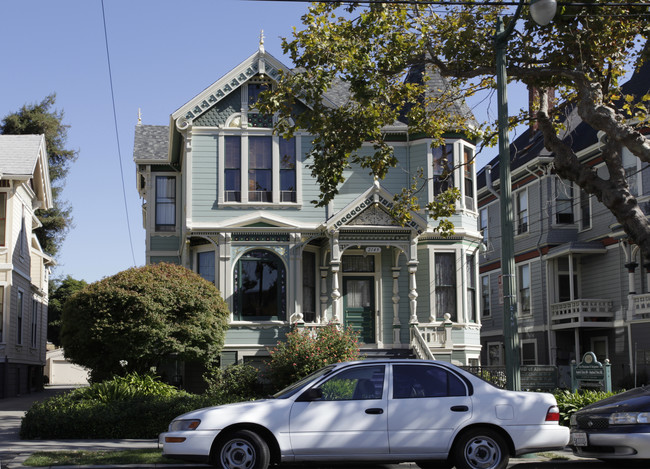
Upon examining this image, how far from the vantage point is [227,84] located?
24406 millimetres

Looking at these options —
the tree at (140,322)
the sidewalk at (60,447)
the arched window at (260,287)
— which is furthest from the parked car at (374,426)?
the arched window at (260,287)

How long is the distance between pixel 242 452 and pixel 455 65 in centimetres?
952

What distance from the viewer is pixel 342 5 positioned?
635 inches

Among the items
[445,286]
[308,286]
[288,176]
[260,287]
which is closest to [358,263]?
[308,286]

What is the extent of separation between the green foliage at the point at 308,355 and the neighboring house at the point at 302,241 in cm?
296

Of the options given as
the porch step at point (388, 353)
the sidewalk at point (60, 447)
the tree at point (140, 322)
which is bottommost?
the sidewalk at point (60, 447)

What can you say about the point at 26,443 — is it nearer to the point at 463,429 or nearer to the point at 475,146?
the point at 463,429

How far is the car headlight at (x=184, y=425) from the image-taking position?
10.3 meters

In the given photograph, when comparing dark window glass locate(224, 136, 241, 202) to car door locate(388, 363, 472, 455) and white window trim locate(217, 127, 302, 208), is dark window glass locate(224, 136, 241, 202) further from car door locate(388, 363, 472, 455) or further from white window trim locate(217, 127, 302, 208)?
car door locate(388, 363, 472, 455)

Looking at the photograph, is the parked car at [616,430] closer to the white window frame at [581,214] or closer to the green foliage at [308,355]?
the green foliage at [308,355]

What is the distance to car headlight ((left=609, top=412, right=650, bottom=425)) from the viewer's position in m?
11.0

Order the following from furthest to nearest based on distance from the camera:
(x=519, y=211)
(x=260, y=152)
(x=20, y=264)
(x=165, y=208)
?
1. (x=519, y=211)
2. (x=20, y=264)
3. (x=165, y=208)
4. (x=260, y=152)

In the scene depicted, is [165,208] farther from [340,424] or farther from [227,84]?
[340,424]

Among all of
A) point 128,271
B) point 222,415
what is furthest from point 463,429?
point 128,271
